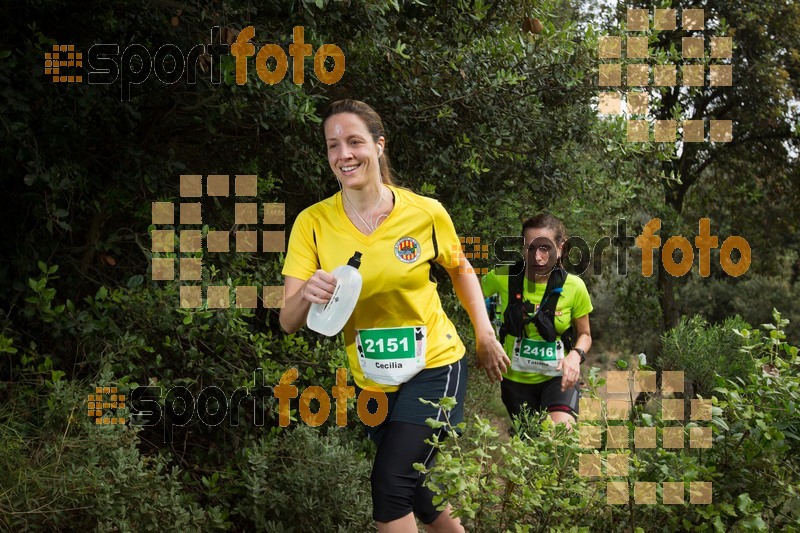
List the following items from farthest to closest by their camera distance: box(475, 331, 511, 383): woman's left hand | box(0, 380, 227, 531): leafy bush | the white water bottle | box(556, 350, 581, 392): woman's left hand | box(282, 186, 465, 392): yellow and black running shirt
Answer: box(556, 350, 581, 392): woman's left hand → box(0, 380, 227, 531): leafy bush → box(475, 331, 511, 383): woman's left hand → box(282, 186, 465, 392): yellow and black running shirt → the white water bottle

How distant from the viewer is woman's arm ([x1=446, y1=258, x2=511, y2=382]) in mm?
3527

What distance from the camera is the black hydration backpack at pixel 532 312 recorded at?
4.96 meters

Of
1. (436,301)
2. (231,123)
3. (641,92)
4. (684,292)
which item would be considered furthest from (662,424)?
(684,292)

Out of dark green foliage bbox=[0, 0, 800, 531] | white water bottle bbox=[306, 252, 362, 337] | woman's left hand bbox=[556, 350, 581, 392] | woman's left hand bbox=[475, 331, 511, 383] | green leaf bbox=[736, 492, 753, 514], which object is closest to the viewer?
green leaf bbox=[736, 492, 753, 514]

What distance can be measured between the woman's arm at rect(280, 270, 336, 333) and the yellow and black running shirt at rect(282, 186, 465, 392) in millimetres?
65

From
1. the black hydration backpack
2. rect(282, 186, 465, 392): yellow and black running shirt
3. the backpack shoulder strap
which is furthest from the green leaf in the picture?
the backpack shoulder strap

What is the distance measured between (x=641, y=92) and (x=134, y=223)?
13.6 ft

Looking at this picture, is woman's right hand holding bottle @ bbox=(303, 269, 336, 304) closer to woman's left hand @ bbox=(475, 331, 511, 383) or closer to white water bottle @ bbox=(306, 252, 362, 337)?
white water bottle @ bbox=(306, 252, 362, 337)

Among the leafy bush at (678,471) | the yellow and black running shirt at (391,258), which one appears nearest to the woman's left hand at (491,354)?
the yellow and black running shirt at (391,258)

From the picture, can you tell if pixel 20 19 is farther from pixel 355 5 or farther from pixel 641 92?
pixel 641 92

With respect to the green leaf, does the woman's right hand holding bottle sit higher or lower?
higher

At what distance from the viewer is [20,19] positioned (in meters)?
5.01

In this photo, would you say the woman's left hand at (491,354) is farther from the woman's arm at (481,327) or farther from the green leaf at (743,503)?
the green leaf at (743,503)

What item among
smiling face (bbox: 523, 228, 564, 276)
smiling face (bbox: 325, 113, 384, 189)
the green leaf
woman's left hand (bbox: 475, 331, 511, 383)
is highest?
smiling face (bbox: 325, 113, 384, 189)
